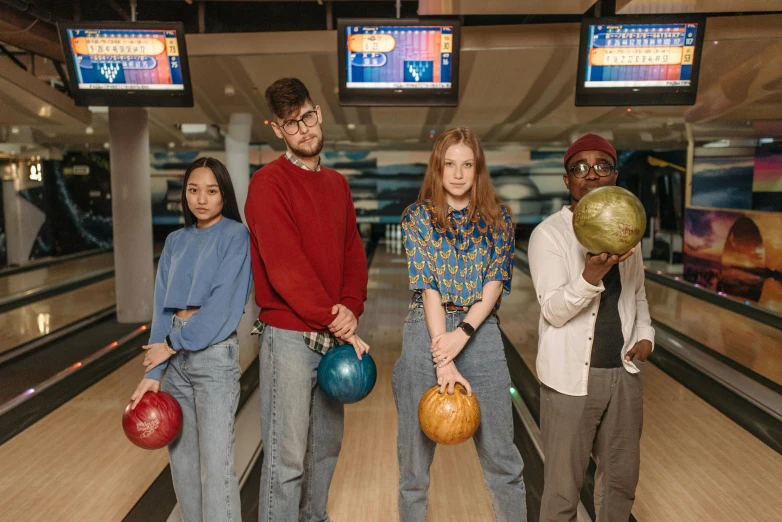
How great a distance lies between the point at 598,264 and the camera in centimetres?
140

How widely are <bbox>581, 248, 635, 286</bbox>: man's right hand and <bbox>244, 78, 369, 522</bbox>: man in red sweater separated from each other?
62cm

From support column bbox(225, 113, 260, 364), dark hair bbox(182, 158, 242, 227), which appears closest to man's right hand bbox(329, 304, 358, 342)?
dark hair bbox(182, 158, 242, 227)

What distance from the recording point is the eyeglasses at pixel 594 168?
5.03ft

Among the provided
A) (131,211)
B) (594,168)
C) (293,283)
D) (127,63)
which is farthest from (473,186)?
(131,211)

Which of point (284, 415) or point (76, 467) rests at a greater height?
point (284, 415)

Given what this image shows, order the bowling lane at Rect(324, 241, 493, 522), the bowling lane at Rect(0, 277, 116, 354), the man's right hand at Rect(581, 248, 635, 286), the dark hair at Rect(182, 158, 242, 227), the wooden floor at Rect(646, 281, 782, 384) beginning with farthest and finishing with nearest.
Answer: the bowling lane at Rect(0, 277, 116, 354) < the wooden floor at Rect(646, 281, 782, 384) < the bowling lane at Rect(324, 241, 493, 522) < the dark hair at Rect(182, 158, 242, 227) < the man's right hand at Rect(581, 248, 635, 286)

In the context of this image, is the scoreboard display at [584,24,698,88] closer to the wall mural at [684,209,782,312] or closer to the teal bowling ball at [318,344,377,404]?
the teal bowling ball at [318,344,377,404]

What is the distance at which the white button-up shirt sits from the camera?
153cm

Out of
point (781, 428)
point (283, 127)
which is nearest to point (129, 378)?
point (283, 127)

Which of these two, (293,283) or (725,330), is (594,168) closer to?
(293,283)

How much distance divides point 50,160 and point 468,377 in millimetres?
8047

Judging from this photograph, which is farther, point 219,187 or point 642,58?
point 642,58

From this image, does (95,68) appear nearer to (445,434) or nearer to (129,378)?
(129,378)

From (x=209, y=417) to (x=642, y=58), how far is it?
285 cm
